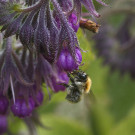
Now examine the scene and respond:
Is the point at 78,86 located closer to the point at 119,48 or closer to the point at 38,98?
the point at 38,98

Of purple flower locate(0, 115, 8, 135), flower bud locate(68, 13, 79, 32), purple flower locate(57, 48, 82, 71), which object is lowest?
purple flower locate(0, 115, 8, 135)

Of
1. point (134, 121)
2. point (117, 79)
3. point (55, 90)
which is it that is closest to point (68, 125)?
point (134, 121)

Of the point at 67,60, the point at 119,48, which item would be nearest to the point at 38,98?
the point at 67,60

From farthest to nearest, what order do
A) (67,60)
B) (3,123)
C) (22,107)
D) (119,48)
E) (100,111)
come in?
(100,111)
(119,48)
(3,123)
(22,107)
(67,60)

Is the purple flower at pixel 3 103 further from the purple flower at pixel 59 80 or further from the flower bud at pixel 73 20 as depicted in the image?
the flower bud at pixel 73 20

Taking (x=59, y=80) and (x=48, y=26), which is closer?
(x=48, y=26)

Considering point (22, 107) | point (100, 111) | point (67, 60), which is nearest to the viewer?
point (67, 60)

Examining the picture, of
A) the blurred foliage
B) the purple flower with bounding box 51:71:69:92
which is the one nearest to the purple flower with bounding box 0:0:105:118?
the purple flower with bounding box 51:71:69:92

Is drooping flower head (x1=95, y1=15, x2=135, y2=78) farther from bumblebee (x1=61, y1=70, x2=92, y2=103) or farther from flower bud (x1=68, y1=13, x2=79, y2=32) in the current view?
flower bud (x1=68, y1=13, x2=79, y2=32)
